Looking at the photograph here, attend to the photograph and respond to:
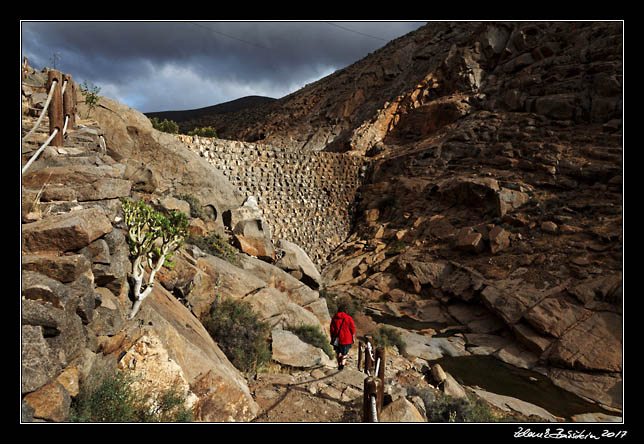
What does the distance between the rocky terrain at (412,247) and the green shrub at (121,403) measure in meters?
0.13

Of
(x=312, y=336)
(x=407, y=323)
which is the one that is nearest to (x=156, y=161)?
(x=312, y=336)

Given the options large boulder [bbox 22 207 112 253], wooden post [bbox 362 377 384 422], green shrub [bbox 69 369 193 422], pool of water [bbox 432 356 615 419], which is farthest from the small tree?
pool of water [bbox 432 356 615 419]

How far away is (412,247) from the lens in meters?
16.8

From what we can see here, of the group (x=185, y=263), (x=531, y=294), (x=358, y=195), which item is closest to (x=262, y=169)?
(x=358, y=195)

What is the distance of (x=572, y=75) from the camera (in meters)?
19.3

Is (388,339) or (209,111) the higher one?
(209,111)

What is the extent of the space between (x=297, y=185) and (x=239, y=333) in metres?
13.8

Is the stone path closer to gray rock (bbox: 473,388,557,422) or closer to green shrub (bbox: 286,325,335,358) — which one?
green shrub (bbox: 286,325,335,358)

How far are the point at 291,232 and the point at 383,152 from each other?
30.4 feet

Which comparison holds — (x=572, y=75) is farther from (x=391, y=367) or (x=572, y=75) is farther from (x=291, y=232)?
(x=391, y=367)

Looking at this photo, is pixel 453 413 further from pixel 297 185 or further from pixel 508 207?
pixel 297 185

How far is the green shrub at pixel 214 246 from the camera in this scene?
8594 millimetres

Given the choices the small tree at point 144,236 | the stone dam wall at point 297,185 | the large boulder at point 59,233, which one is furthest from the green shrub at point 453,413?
the stone dam wall at point 297,185

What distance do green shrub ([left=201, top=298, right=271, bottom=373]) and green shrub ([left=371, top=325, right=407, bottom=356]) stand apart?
168 inches
